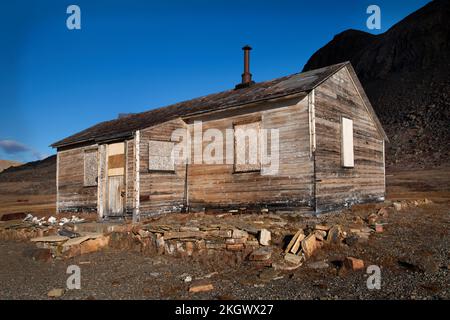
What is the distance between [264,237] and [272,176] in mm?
4298

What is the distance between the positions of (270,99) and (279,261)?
6436mm

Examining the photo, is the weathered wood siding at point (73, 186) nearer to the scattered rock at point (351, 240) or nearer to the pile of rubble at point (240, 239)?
the pile of rubble at point (240, 239)

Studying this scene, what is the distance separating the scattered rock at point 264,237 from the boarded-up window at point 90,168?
10.4m

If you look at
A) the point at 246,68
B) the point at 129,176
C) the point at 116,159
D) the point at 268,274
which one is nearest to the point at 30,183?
the point at 116,159

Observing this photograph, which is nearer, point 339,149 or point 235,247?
point 235,247

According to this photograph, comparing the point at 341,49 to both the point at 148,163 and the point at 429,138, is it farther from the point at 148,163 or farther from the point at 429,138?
the point at 148,163

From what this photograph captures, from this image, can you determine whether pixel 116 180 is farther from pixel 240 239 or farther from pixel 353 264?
pixel 353 264

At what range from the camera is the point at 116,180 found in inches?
572

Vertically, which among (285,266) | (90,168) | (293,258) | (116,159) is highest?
(116,159)

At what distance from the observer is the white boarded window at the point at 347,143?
44.8 ft

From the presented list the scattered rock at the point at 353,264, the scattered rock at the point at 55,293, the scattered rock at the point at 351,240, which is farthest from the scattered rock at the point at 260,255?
the scattered rock at the point at 55,293

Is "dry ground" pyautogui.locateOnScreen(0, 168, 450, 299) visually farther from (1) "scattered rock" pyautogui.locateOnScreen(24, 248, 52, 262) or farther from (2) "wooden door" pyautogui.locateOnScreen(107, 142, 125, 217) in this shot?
(2) "wooden door" pyautogui.locateOnScreen(107, 142, 125, 217)

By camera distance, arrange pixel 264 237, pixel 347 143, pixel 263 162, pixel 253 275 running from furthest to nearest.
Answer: pixel 347 143 → pixel 263 162 → pixel 264 237 → pixel 253 275

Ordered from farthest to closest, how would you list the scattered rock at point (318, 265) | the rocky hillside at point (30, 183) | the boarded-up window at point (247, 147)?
the rocky hillside at point (30, 183) → the boarded-up window at point (247, 147) → the scattered rock at point (318, 265)
